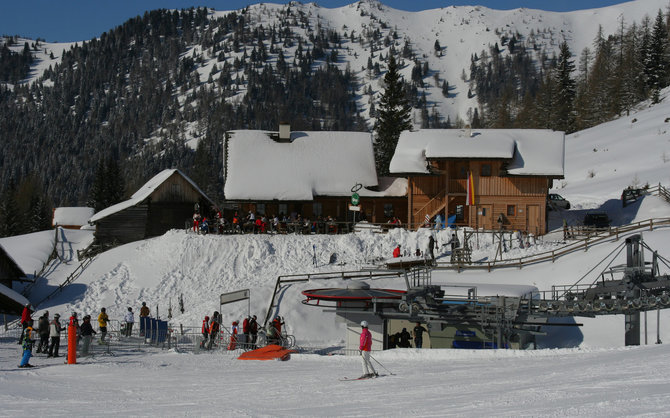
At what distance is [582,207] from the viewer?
164ft

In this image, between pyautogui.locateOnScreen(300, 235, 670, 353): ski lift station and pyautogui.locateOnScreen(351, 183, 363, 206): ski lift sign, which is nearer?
pyautogui.locateOnScreen(300, 235, 670, 353): ski lift station

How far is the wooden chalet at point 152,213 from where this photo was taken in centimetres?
4572

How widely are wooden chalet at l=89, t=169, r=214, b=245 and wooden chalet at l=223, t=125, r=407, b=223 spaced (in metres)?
3.16

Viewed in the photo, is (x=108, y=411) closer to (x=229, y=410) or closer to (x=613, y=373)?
(x=229, y=410)

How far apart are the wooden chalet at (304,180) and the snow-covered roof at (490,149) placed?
283 centimetres

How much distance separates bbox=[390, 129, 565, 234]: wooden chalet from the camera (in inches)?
1656

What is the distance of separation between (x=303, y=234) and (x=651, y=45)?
64072 millimetres

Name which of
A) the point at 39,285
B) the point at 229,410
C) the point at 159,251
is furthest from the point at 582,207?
the point at 229,410

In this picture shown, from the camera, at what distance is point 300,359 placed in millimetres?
21969

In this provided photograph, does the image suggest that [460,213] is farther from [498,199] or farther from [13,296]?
[13,296]

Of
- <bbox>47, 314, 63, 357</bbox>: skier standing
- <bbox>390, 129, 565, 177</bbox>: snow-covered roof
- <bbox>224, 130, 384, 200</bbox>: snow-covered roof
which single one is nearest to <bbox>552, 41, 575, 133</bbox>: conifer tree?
<bbox>390, 129, 565, 177</bbox>: snow-covered roof

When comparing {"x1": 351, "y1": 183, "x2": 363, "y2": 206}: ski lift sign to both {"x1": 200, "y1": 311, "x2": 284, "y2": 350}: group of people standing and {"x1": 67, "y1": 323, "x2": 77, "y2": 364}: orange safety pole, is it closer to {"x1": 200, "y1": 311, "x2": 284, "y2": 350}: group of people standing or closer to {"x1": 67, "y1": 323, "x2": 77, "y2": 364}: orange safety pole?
{"x1": 200, "y1": 311, "x2": 284, "y2": 350}: group of people standing

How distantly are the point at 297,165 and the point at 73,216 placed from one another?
37060 mm

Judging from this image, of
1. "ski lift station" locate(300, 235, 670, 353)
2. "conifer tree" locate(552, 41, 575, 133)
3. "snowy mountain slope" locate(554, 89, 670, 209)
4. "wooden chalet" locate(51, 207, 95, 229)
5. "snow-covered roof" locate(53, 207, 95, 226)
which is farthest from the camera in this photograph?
"conifer tree" locate(552, 41, 575, 133)
